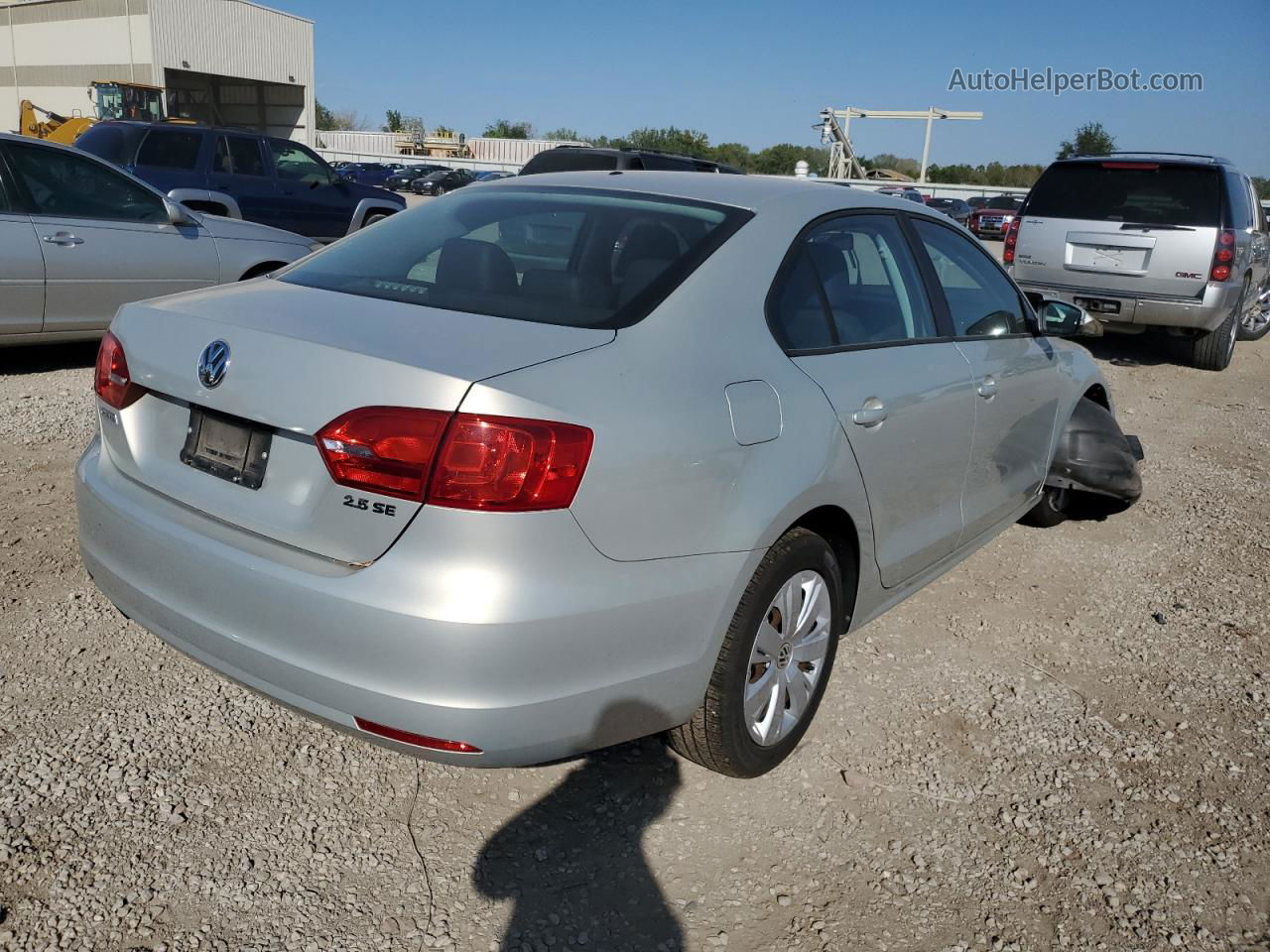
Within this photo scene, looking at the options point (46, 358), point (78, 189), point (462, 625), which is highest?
point (78, 189)

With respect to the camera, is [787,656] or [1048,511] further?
[1048,511]

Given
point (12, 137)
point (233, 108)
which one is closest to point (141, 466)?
point (12, 137)

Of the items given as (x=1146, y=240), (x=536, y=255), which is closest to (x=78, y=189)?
(x=536, y=255)

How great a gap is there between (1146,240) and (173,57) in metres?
49.5

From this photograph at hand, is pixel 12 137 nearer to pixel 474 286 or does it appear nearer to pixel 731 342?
pixel 474 286

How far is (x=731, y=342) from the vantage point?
2.70m

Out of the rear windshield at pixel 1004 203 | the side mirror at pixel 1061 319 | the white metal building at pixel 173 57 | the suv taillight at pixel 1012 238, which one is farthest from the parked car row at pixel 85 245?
the white metal building at pixel 173 57

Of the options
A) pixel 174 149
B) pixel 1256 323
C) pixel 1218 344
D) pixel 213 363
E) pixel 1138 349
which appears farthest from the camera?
pixel 1256 323

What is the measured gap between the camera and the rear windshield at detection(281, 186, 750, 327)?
2.71 metres

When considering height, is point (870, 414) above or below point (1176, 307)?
above

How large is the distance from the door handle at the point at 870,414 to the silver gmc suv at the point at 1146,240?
768 cm

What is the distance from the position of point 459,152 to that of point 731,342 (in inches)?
2945

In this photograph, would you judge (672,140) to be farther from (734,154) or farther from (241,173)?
(241,173)

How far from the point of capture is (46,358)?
7.53 m
